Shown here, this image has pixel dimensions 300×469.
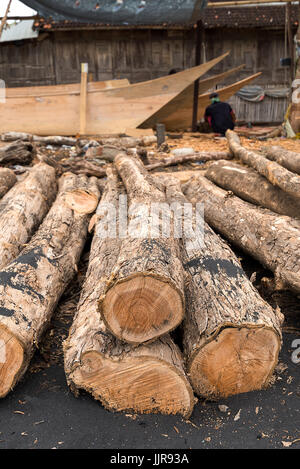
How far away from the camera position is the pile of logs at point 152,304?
2.40 metres

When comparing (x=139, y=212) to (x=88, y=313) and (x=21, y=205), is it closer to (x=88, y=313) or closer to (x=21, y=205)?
(x=88, y=313)

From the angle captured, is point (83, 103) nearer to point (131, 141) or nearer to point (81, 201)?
point (131, 141)

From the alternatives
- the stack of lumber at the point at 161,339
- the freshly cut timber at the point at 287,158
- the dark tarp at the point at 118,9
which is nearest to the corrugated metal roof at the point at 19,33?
the dark tarp at the point at 118,9

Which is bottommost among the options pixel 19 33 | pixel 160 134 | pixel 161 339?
pixel 161 339

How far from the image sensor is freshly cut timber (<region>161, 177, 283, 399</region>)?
2.49m

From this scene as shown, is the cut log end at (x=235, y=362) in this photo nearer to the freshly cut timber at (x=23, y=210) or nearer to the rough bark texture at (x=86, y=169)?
the freshly cut timber at (x=23, y=210)

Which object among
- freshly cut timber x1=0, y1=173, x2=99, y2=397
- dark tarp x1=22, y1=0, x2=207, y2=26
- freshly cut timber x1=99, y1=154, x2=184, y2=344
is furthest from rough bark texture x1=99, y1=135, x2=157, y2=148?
freshly cut timber x1=99, y1=154, x2=184, y2=344

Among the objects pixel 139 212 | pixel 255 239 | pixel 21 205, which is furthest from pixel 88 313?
pixel 21 205

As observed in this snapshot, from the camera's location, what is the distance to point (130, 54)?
49.8 ft

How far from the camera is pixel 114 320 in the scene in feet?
7.85

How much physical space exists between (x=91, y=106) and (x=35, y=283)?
7.91 metres

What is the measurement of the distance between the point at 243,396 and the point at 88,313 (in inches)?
43.1

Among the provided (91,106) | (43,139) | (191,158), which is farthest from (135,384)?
(91,106)
